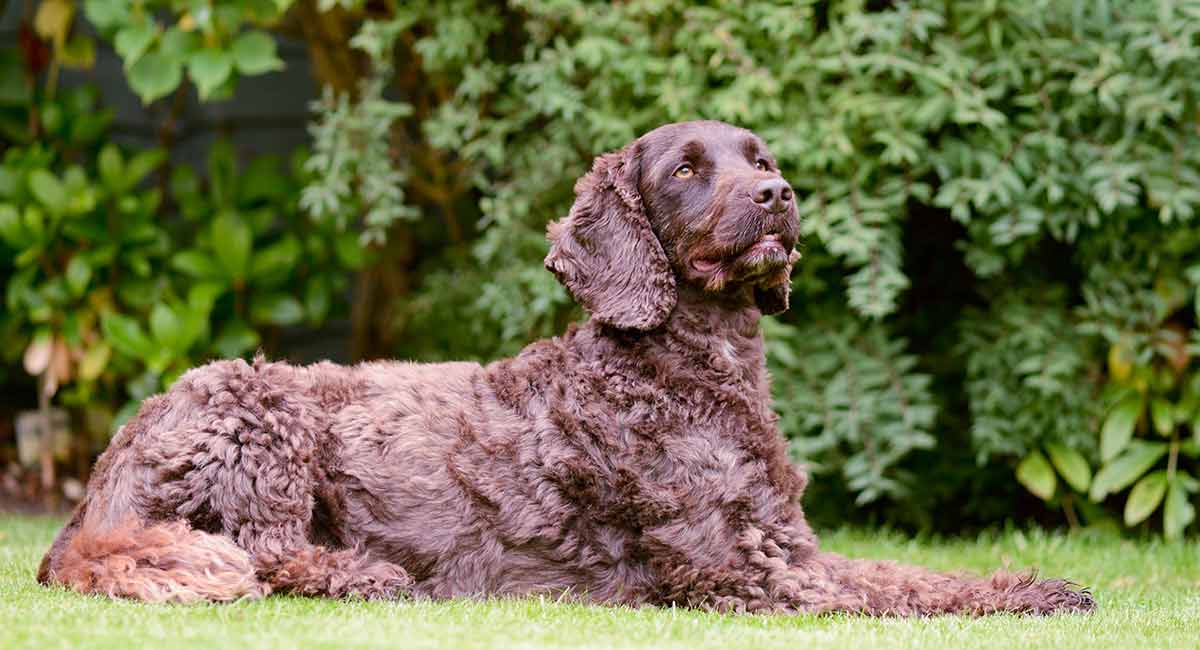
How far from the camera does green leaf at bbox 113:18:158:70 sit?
A: 6.99m

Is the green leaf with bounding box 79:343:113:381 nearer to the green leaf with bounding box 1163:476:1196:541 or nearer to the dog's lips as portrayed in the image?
the dog's lips

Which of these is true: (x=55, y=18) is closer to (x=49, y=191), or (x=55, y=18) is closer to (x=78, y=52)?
(x=78, y=52)

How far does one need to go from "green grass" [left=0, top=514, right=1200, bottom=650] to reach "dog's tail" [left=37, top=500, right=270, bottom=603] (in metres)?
0.07

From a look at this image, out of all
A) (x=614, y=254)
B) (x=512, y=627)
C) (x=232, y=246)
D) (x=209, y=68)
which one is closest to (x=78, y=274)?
(x=232, y=246)

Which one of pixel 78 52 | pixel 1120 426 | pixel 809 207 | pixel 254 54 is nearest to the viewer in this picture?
pixel 809 207

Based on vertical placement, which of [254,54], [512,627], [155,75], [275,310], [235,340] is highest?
[254,54]

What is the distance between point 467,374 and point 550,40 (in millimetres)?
3169

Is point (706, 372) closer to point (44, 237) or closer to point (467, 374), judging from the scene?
point (467, 374)

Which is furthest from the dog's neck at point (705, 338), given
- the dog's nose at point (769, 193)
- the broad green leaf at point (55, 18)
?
the broad green leaf at point (55, 18)

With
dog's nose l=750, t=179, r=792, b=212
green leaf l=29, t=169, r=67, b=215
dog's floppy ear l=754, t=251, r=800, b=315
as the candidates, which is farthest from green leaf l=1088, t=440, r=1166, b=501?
green leaf l=29, t=169, r=67, b=215

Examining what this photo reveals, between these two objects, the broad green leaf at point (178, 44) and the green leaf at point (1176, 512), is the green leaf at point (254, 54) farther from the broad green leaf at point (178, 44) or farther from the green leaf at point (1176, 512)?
the green leaf at point (1176, 512)

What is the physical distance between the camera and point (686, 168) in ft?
15.2

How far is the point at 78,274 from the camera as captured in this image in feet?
25.6

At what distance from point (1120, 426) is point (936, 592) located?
9.59 feet
